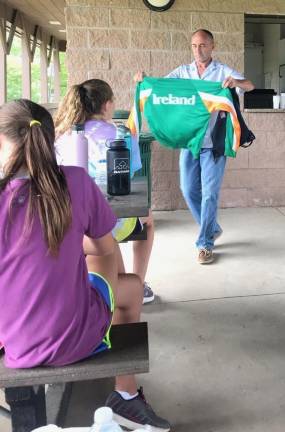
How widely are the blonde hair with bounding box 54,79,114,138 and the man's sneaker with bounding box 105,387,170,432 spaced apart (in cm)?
119

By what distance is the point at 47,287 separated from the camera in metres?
1.21

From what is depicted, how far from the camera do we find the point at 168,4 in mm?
4879

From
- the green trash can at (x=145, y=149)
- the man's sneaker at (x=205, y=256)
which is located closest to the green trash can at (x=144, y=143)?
the green trash can at (x=145, y=149)

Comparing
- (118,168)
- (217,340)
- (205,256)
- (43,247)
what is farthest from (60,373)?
(205,256)

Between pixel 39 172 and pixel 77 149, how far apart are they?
2.43 feet

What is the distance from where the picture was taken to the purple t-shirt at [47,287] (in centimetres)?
117

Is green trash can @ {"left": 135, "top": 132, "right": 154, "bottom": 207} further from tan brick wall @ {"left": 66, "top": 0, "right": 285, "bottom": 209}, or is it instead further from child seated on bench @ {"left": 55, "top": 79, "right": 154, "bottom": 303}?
child seated on bench @ {"left": 55, "top": 79, "right": 154, "bottom": 303}

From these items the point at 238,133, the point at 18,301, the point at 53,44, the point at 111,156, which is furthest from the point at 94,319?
the point at 53,44

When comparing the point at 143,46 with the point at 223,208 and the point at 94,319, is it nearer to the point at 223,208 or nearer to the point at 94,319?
the point at 223,208

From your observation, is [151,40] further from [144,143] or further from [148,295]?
[148,295]

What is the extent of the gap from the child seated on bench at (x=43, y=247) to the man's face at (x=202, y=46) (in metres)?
2.62

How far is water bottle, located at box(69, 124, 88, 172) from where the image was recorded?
75.4 inches

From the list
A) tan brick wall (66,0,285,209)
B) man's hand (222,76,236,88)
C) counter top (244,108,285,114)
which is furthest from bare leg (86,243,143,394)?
counter top (244,108,285,114)

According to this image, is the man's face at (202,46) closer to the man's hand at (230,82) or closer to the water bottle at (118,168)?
the man's hand at (230,82)
